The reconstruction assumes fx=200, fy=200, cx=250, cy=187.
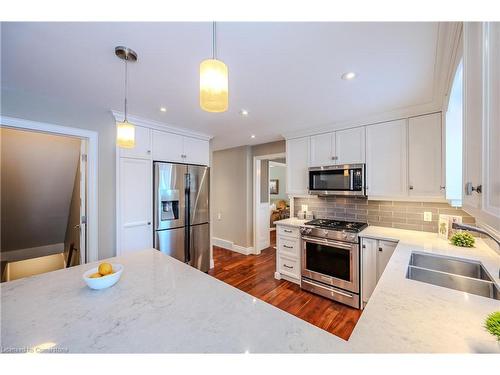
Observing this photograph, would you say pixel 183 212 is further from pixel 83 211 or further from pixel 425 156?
pixel 425 156

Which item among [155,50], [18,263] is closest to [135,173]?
[155,50]

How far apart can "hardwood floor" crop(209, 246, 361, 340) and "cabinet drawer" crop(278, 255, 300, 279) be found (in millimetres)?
143

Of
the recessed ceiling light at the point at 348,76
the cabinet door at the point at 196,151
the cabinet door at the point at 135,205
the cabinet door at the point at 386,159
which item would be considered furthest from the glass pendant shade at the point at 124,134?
the cabinet door at the point at 386,159

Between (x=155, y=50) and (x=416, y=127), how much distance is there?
8.65 feet

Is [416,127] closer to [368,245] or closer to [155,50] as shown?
[368,245]

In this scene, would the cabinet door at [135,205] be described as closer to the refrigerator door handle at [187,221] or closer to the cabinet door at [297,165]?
the refrigerator door handle at [187,221]

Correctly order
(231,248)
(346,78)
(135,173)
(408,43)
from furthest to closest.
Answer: (231,248) < (135,173) < (346,78) < (408,43)

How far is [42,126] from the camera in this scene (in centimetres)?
200

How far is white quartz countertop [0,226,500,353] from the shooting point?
2.27ft

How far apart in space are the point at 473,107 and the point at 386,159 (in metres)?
1.73

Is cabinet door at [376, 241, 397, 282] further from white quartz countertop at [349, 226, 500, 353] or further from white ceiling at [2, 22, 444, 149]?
white ceiling at [2, 22, 444, 149]

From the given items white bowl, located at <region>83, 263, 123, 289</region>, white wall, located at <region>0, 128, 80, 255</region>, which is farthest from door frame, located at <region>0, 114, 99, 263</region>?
white bowl, located at <region>83, 263, 123, 289</region>
